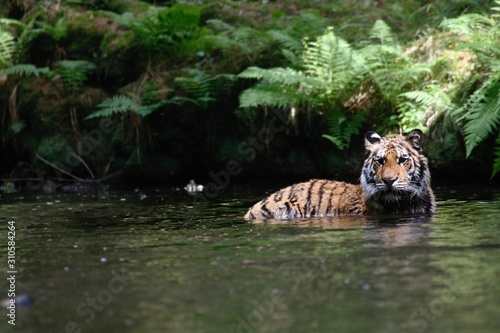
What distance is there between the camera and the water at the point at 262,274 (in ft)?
12.9

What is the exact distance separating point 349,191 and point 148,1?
11763 millimetres

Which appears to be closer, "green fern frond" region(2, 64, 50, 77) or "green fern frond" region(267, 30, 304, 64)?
"green fern frond" region(267, 30, 304, 64)

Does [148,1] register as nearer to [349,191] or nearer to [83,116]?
[83,116]

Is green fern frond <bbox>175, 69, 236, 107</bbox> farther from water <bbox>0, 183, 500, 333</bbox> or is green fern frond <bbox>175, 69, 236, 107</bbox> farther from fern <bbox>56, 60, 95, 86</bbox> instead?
water <bbox>0, 183, 500, 333</bbox>

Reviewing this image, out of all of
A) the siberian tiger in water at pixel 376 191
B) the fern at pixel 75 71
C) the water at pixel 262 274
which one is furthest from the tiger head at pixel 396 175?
the fern at pixel 75 71

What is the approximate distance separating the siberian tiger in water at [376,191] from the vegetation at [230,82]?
2.57 m

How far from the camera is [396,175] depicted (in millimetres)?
7758

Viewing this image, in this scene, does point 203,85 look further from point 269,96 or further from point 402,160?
point 402,160

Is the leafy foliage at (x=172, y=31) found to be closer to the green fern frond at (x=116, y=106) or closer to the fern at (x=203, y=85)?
the fern at (x=203, y=85)

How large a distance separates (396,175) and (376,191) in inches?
11.5

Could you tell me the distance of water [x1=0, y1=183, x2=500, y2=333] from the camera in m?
3.92

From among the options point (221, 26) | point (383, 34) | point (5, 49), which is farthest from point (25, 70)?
point (383, 34)

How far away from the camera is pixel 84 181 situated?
14.7 m

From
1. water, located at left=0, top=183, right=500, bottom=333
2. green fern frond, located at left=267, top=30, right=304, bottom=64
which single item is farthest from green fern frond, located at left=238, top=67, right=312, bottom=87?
water, located at left=0, top=183, right=500, bottom=333
